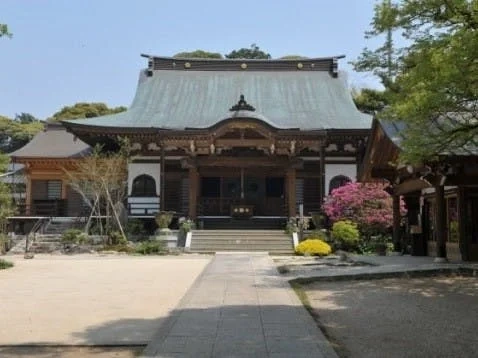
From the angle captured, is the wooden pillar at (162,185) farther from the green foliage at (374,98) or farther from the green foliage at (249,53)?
the green foliage at (249,53)

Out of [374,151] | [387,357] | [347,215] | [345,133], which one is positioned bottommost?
[387,357]

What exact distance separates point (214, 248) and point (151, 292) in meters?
13.5

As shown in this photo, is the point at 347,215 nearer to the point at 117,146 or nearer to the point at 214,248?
the point at 214,248

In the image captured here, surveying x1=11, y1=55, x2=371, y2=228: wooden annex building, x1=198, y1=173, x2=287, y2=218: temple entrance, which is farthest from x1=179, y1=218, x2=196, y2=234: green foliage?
x1=198, y1=173, x2=287, y2=218: temple entrance

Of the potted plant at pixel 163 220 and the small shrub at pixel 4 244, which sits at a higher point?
the potted plant at pixel 163 220

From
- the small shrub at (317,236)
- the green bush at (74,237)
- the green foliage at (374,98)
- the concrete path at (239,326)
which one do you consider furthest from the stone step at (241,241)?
the concrete path at (239,326)

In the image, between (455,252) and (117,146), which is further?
(117,146)

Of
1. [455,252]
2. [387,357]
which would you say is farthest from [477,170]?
[387,357]

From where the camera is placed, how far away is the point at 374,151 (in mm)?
18562

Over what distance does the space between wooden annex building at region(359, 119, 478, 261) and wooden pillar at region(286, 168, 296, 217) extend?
278 inches

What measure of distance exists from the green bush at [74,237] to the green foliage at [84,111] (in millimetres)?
30476

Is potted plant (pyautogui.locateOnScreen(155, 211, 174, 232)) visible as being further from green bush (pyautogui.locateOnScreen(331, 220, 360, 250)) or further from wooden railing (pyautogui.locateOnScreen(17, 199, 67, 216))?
wooden railing (pyautogui.locateOnScreen(17, 199, 67, 216))

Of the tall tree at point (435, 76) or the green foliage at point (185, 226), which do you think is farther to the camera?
the green foliage at point (185, 226)

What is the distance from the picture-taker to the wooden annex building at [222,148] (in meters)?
28.4
